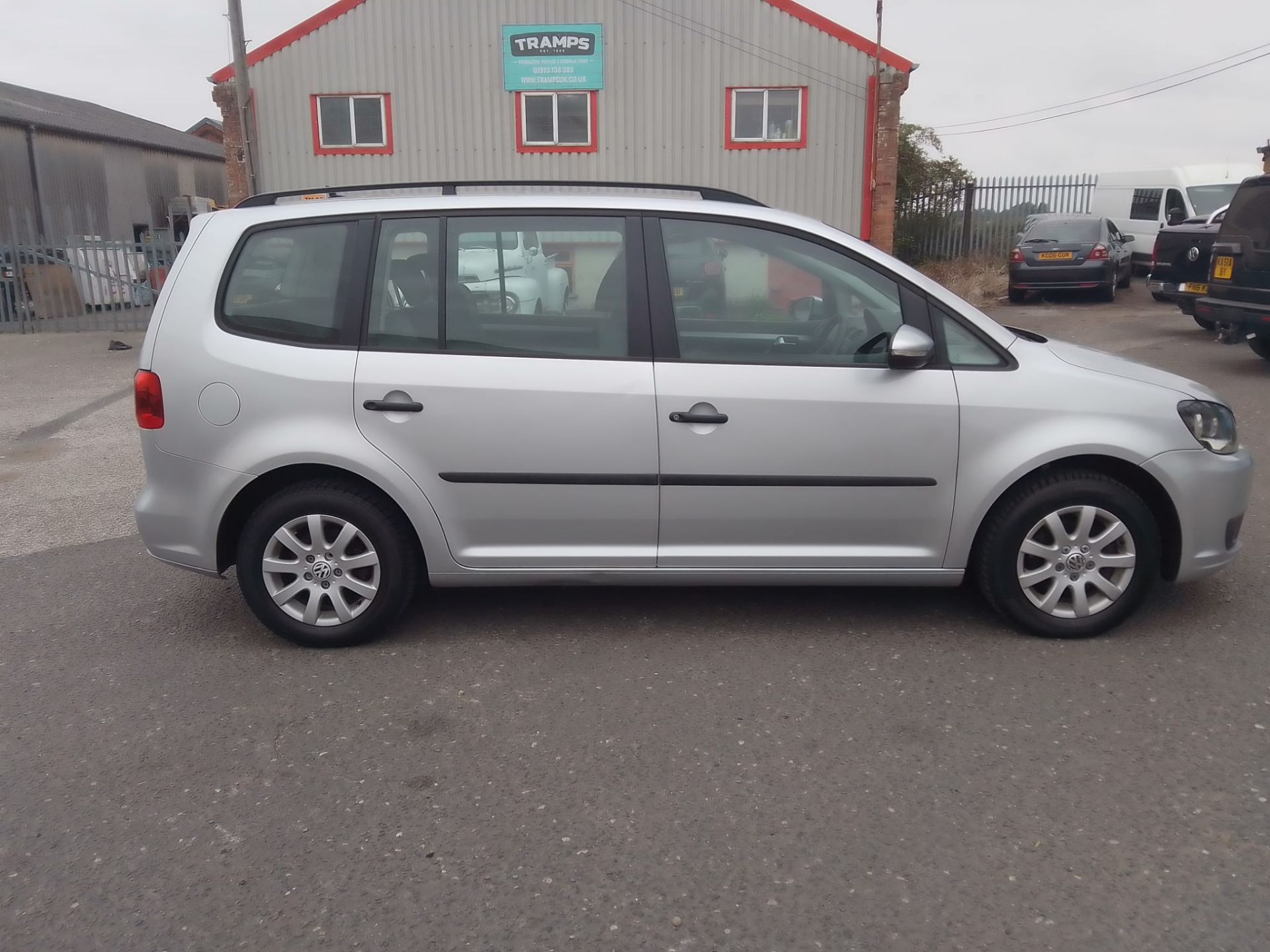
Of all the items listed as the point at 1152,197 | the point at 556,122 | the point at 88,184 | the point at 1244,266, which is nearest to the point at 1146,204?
the point at 1152,197

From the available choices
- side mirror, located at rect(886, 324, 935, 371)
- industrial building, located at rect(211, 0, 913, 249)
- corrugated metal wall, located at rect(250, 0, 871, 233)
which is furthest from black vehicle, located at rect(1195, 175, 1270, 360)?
corrugated metal wall, located at rect(250, 0, 871, 233)

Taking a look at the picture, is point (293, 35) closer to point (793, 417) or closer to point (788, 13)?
point (788, 13)

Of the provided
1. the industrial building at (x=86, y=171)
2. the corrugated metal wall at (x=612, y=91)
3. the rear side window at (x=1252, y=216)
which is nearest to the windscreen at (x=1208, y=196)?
the corrugated metal wall at (x=612, y=91)

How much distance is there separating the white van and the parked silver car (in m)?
16.0

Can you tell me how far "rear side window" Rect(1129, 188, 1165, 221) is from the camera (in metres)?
20.2

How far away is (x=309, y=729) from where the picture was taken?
379 centimetres

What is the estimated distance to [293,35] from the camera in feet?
67.4

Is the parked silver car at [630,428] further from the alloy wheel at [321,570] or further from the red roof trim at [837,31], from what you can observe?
the red roof trim at [837,31]

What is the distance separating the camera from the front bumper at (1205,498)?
4.36 meters

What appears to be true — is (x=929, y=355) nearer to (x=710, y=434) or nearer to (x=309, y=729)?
(x=710, y=434)

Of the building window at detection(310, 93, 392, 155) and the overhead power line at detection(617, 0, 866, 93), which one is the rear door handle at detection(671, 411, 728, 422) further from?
the building window at detection(310, 93, 392, 155)

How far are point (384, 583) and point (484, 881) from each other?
177cm

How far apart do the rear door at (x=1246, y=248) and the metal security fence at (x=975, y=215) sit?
41.2 feet

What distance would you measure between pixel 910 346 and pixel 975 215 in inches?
839
